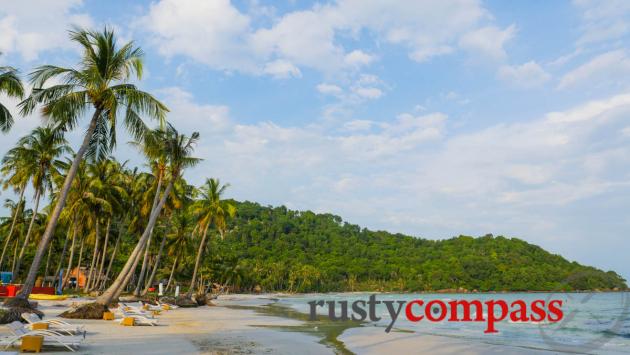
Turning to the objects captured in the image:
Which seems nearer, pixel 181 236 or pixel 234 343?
pixel 234 343

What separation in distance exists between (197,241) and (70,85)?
1602 inches

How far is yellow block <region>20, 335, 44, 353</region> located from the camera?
9.30 meters

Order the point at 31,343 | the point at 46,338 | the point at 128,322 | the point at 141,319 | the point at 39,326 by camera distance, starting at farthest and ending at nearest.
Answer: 1. the point at 141,319
2. the point at 128,322
3. the point at 39,326
4. the point at 46,338
5. the point at 31,343

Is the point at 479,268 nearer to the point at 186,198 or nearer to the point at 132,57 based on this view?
the point at 186,198

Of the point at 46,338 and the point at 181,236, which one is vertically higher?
the point at 181,236

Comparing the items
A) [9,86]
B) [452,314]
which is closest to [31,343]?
[9,86]

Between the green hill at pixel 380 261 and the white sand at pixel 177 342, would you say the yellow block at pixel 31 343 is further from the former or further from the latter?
the green hill at pixel 380 261

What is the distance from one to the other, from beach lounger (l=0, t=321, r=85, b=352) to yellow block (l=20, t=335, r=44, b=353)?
102 mm

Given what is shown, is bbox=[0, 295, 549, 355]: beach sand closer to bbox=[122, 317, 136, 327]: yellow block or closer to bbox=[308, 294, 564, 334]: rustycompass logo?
bbox=[122, 317, 136, 327]: yellow block

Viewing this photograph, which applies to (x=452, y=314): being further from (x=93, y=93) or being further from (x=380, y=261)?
(x=380, y=261)

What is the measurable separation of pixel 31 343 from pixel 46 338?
1212 mm

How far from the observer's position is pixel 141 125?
60.6 ft

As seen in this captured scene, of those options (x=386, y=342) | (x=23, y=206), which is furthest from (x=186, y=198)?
(x=386, y=342)

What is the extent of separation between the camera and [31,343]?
9352 mm
